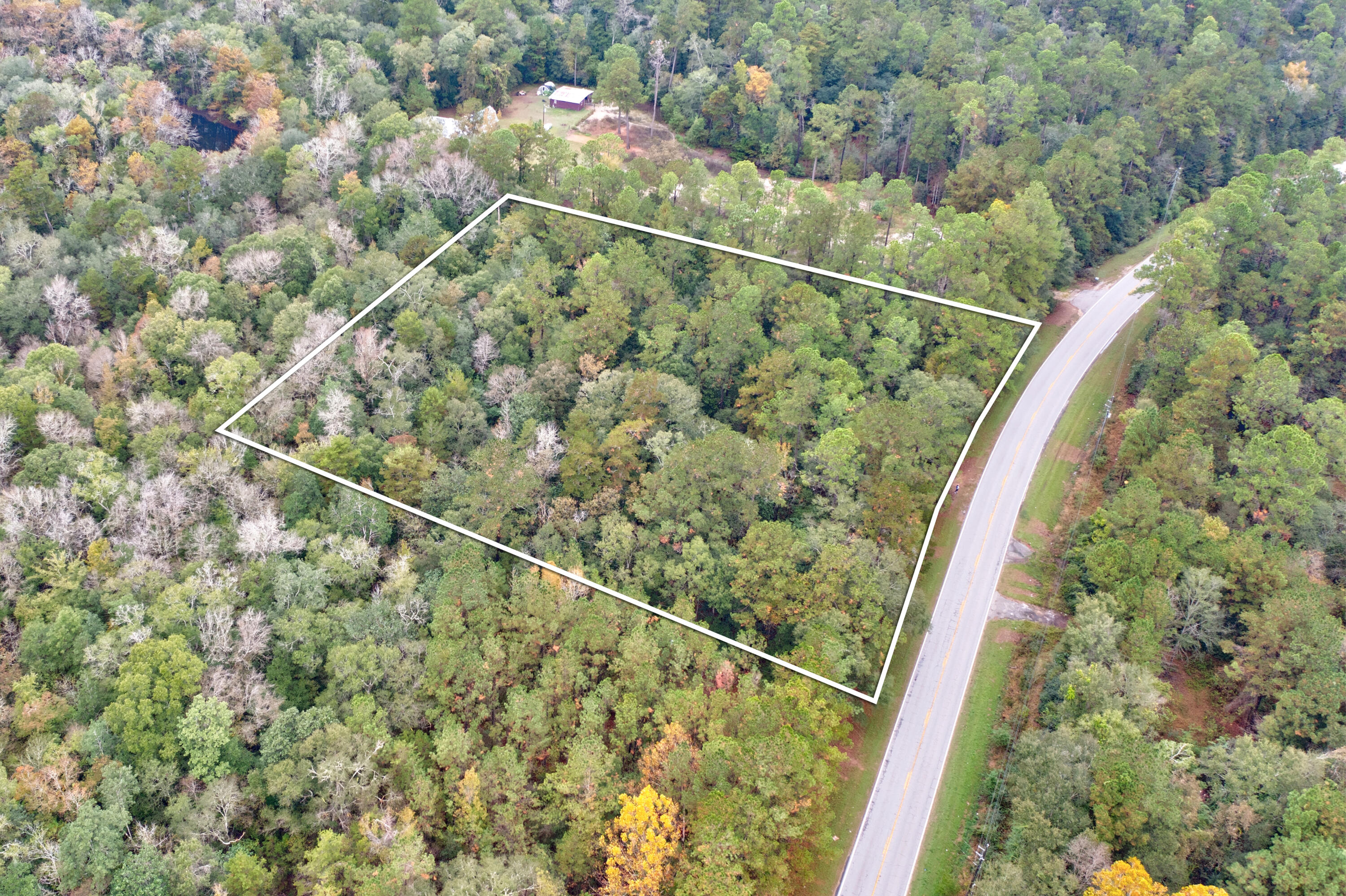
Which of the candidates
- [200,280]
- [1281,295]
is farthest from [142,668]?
[1281,295]

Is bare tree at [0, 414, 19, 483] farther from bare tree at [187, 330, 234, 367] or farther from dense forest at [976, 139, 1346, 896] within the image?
dense forest at [976, 139, 1346, 896]

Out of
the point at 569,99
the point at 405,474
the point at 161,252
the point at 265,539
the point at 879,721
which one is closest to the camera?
the point at 879,721

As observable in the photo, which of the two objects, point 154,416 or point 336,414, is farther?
point 154,416

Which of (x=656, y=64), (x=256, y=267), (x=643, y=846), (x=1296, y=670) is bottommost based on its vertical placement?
(x=643, y=846)

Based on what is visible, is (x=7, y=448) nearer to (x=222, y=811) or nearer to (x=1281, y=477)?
(x=222, y=811)

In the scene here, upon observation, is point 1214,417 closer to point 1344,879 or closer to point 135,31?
point 1344,879

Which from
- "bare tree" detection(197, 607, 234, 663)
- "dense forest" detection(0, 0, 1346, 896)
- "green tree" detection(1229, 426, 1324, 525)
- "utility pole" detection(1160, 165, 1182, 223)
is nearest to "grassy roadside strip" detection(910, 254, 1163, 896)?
"dense forest" detection(0, 0, 1346, 896)

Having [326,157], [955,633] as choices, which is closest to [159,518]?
[326,157]
